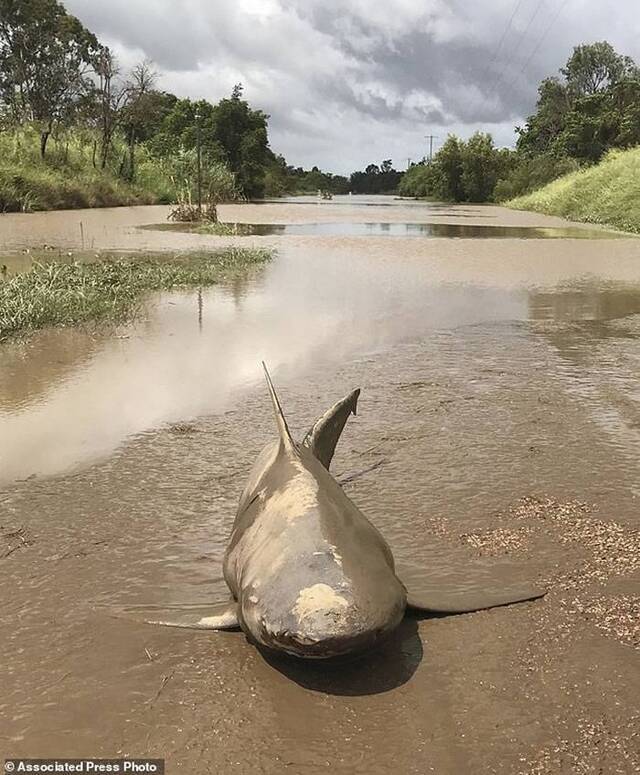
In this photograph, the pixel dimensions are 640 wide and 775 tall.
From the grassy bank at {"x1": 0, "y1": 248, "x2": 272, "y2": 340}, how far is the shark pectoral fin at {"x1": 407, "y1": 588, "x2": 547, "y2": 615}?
19.2 feet

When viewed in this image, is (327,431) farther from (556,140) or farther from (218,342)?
(556,140)

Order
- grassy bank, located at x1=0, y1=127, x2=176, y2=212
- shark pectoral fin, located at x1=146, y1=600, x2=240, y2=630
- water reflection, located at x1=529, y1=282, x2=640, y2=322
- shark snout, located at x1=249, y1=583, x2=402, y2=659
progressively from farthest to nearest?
grassy bank, located at x1=0, y1=127, x2=176, y2=212
water reflection, located at x1=529, y1=282, x2=640, y2=322
shark pectoral fin, located at x1=146, y1=600, x2=240, y2=630
shark snout, located at x1=249, y1=583, x2=402, y2=659

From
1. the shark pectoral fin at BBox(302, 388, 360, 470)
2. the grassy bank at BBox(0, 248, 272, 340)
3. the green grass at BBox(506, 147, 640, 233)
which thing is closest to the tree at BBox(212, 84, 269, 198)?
the green grass at BBox(506, 147, 640, 233)

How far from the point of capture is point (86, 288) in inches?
383

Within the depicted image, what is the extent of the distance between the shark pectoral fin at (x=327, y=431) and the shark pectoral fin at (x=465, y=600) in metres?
0.94

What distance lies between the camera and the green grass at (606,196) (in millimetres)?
28594

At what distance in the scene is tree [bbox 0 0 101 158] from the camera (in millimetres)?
44562

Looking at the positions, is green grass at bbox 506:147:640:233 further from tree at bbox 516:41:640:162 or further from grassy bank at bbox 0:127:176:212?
grassy bank at bbox 0:127:176:212

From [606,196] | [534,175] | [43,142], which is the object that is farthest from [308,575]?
[534,175]

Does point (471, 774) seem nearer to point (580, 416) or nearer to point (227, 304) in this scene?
point (580, 416)

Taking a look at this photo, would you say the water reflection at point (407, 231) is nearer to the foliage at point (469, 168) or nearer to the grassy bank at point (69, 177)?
the grassy bank at point (69, 177)

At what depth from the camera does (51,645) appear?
9.39 feet

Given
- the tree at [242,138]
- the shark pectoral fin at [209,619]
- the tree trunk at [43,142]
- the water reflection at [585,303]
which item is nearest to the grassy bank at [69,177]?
the tree trunk at [43,142]

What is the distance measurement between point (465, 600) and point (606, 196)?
106ft
